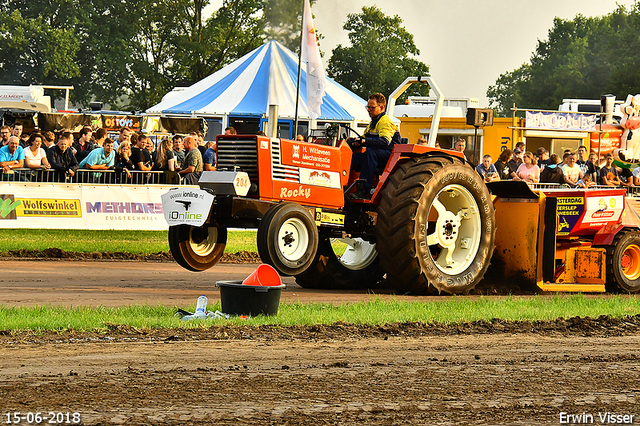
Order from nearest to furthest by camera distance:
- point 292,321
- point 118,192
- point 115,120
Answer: point 292,321
point 118,192
point 115,120

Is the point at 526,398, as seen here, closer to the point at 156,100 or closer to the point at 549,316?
the point at 549,316

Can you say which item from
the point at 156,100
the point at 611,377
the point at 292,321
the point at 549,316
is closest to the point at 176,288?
the point at 292,321

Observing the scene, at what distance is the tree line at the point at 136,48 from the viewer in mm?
54969

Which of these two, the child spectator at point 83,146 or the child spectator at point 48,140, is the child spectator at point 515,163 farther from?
the child spectator at point 48,140

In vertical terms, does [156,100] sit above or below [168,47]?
below

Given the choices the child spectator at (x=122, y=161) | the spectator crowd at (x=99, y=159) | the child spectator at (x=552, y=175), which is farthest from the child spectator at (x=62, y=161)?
the child spectator at (x=552, y=175)

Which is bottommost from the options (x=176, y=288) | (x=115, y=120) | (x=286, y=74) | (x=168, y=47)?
(x=176, y=288)

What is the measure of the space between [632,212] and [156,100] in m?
48.6

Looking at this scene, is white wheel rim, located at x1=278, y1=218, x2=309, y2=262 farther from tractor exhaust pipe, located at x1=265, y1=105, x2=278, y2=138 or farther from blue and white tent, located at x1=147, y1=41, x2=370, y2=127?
blue and white tent, located at x1=147, y1=41, x2=370, y2=127

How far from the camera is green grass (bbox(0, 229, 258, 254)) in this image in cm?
1561

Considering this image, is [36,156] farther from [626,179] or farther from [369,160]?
[626,179]

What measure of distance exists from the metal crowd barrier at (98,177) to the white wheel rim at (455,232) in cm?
738

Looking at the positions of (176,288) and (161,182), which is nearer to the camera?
(176,288)

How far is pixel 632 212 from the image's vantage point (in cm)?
1235
